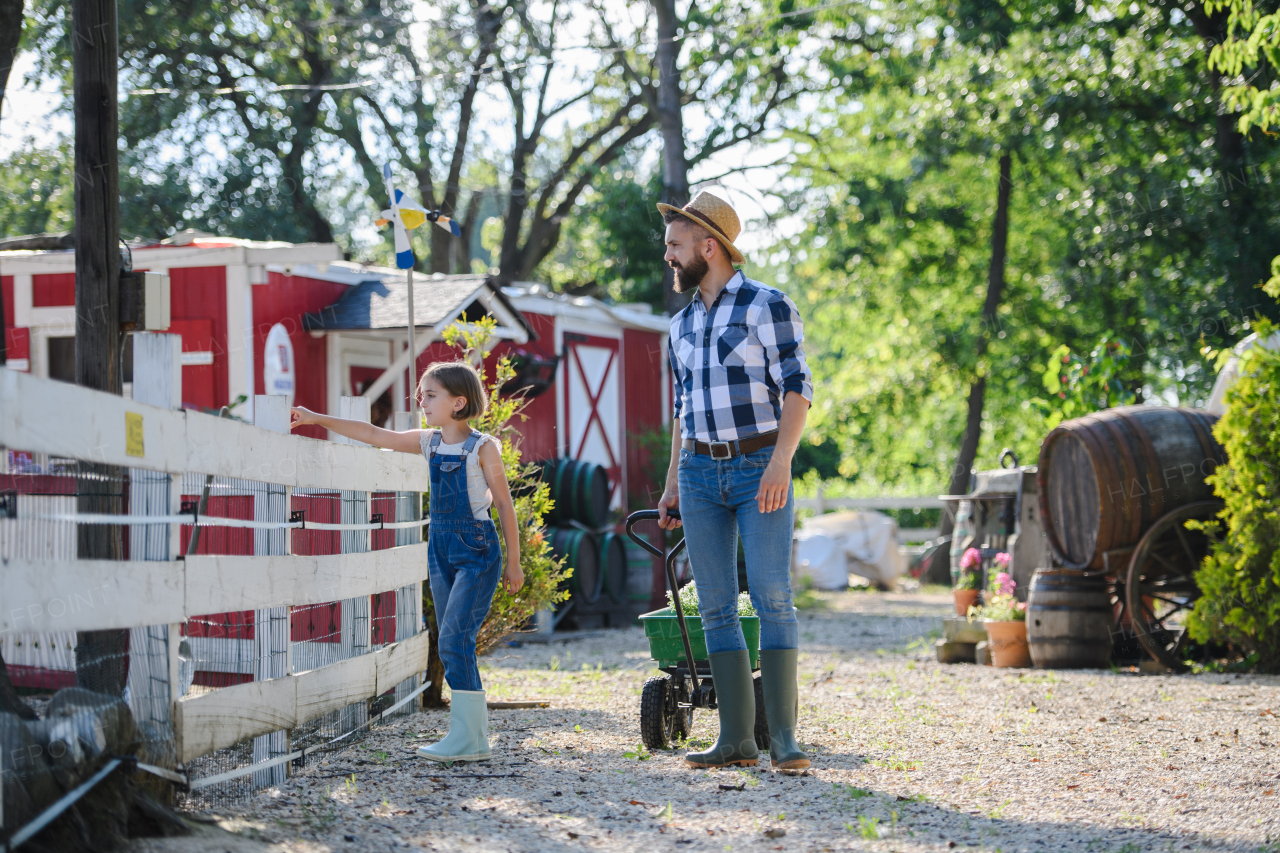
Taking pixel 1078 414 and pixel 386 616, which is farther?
pixel 1078 414

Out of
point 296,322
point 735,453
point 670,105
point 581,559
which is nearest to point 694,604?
point 735,453

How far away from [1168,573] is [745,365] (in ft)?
18.3

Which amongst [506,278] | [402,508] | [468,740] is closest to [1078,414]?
[402,508]

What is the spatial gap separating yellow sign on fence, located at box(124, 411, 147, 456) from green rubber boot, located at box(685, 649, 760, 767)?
6.66 ft

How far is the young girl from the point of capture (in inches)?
178

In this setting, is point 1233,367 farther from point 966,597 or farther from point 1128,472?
point 966,597

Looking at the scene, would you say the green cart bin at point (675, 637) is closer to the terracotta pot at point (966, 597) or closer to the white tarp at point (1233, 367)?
the white tarp at point (1233, 367)

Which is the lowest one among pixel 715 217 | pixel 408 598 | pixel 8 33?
pixel 408 598

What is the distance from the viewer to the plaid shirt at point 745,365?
4.27 m

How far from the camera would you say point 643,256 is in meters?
20.1

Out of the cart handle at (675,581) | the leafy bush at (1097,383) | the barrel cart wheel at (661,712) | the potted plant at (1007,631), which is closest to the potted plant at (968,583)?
the potted plant at (1007,631)

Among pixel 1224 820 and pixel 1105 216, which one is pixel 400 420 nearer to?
pixel 1224 820

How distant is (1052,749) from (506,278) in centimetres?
1861

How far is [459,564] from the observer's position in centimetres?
455
